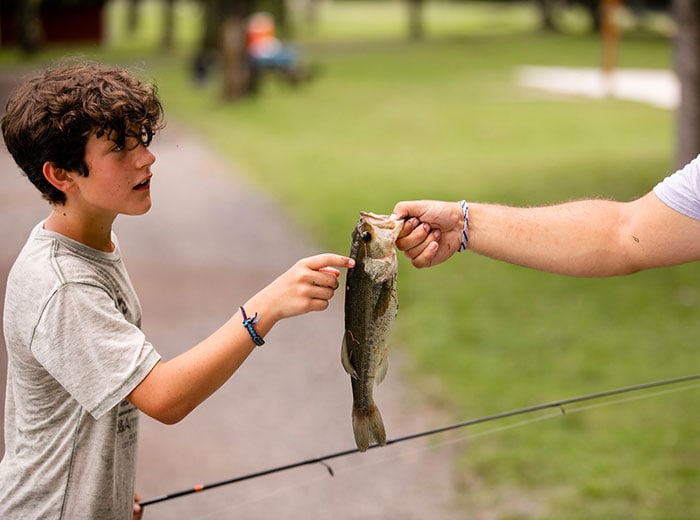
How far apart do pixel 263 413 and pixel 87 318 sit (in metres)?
4.39

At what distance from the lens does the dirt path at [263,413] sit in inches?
217

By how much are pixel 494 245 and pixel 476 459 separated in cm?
269

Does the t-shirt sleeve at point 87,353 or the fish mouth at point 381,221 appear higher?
the fish mouth at point 381,221

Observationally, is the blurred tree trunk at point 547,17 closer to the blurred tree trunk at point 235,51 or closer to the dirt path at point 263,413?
the blurred tree trunk at point 235,51

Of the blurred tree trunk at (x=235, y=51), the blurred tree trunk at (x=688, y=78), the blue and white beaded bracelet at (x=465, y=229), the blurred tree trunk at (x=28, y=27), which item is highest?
the blue and white beaded bracelet at (x=465, y=229)

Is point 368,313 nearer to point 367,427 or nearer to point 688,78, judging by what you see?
point 367,427

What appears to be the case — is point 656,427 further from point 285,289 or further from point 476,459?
point 285,289

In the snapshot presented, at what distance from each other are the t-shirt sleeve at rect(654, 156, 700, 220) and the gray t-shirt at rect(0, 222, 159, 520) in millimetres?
1657

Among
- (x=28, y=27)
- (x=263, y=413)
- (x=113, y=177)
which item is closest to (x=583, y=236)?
(x=113, y=177)

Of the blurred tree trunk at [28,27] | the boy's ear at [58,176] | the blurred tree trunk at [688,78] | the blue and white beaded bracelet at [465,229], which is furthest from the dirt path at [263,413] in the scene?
the blurred tree trunk at [28,27]

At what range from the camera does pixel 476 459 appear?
5.84 meters

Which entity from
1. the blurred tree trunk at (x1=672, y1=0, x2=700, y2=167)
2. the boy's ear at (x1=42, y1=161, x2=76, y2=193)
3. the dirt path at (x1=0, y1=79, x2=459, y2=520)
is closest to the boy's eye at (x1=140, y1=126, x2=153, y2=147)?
the boy's ear at (x1=42, y1=161, x2=76, y2=193)

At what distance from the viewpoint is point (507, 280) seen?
31.3 ft

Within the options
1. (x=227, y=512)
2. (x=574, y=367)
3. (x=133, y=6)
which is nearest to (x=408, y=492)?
(x=227, y=512)
